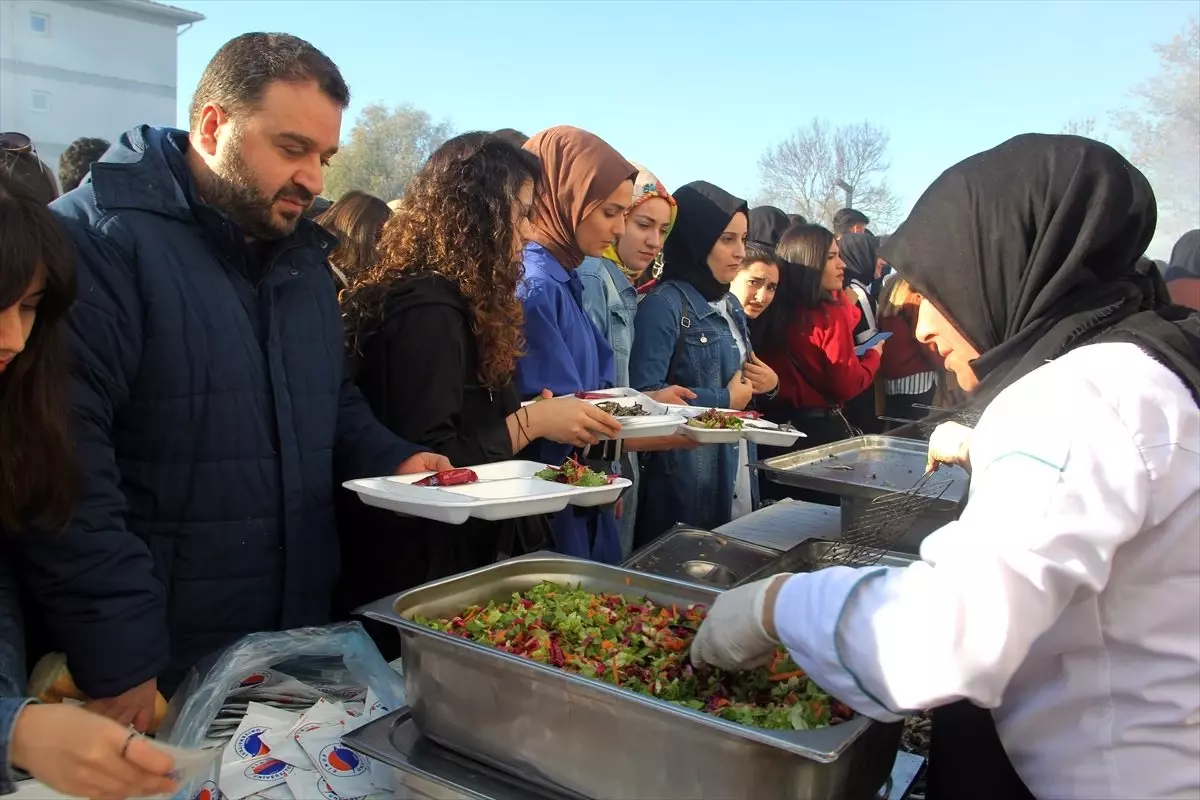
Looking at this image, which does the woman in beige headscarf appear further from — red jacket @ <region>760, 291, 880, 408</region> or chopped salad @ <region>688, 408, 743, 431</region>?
red jacket @ <region>760, 291, 880, 408</region>

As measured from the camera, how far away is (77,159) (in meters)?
3.93

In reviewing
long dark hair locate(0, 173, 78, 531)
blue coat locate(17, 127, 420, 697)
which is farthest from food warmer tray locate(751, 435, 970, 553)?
long dark hair locate(0, 173, 78, 531)

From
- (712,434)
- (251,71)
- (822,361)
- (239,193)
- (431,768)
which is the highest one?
(251,71)

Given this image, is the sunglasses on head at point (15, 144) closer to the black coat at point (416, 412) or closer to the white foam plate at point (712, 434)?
the black coat at point (416, 412)

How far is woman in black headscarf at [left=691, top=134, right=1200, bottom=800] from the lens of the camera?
0.87 meters

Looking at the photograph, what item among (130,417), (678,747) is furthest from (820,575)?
(130,417)

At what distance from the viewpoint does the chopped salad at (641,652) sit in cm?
111

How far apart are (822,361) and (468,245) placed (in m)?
2.72

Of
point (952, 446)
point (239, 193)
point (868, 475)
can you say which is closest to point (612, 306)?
point (868, 475)

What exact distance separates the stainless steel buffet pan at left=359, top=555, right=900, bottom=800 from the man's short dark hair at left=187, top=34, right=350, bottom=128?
1.11 m

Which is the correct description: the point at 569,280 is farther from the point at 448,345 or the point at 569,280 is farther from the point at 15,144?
the point at 15,144

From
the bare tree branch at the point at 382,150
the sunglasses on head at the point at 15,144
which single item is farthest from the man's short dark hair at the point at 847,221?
the bare tree branch at the point at 382,150

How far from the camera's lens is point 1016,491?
89 centimetres

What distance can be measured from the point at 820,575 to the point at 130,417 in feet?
4.27
